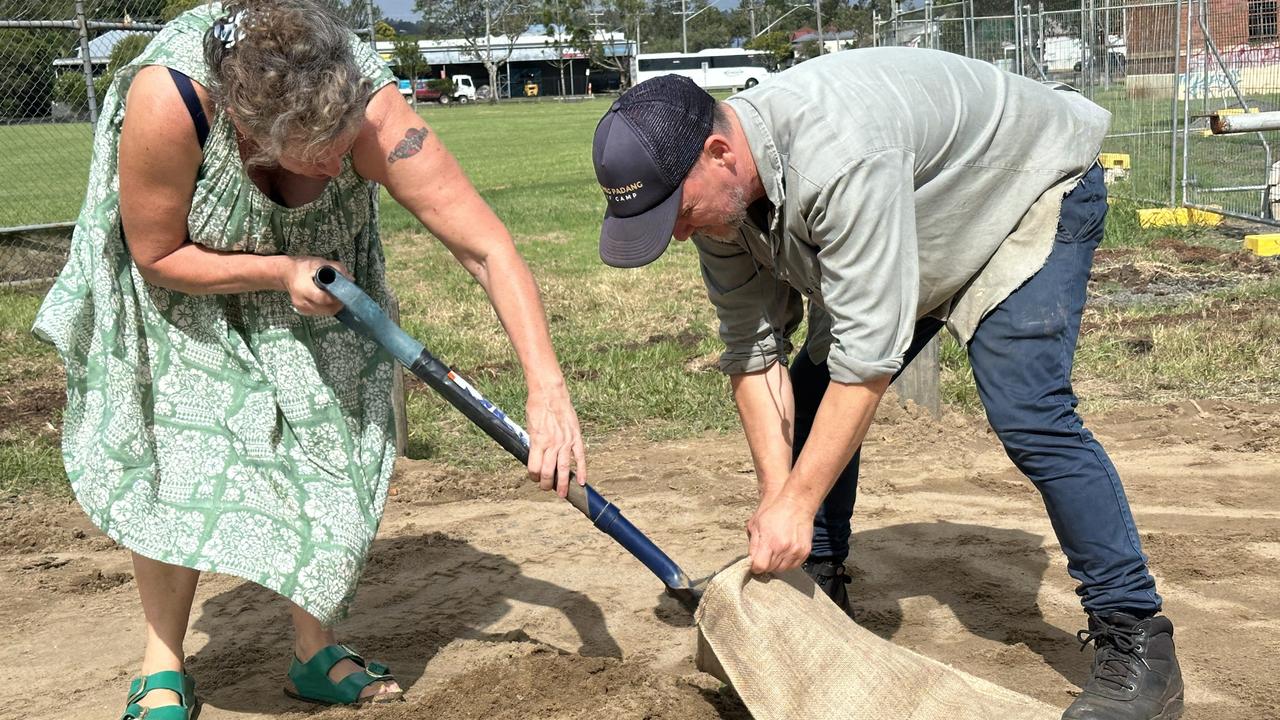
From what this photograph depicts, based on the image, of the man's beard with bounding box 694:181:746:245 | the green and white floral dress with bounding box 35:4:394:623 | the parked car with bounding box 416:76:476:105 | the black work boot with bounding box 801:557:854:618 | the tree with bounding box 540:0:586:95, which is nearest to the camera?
the man's beard with bounding box 694:181:746:245

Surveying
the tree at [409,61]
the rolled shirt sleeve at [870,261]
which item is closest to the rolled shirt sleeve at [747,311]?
the rolled shirt sleeve at [870,261]

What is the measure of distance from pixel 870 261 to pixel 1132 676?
118 cm

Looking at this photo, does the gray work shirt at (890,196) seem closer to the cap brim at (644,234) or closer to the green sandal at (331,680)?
the cap brim at (644,234)

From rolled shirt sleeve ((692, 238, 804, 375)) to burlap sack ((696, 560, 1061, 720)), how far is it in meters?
0.55

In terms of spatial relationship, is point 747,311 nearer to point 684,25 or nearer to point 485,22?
point 684,25

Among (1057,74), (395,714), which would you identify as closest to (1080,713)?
(395,714)

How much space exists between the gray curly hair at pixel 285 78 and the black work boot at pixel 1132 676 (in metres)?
1.95

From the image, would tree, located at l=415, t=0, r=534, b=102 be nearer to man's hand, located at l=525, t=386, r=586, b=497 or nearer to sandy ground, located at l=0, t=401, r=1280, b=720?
sandy ground, located at l=0, t=401, r=1280, b=720

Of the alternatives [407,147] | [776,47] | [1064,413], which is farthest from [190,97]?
[776,47]

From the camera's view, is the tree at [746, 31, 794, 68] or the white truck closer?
the white truck

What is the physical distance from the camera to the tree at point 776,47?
63094 mm

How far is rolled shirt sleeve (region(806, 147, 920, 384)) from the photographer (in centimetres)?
228

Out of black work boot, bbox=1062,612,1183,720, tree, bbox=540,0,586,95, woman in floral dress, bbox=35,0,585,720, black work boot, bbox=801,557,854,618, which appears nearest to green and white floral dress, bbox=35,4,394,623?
woman in floral dress, bbox=35,0,585,720

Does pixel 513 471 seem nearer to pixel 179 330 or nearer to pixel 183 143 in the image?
pixel 179 330
